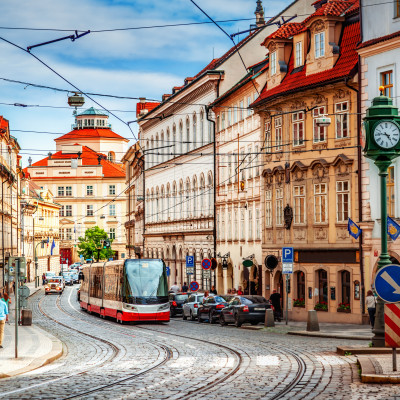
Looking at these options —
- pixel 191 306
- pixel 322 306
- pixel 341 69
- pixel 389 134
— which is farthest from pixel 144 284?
pixel 389 134

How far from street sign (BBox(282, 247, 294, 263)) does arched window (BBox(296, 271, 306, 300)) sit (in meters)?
7.32

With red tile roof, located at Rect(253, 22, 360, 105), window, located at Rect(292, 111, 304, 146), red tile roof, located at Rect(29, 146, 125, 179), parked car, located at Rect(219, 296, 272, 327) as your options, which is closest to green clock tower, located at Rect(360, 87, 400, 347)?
parked car, located at Rect(219, 296, 272, 327)

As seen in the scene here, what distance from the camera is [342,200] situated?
41.1 m

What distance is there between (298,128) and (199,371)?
1007 inches

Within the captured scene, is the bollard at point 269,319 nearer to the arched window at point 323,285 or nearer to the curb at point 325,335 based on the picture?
the curb at point 325,335

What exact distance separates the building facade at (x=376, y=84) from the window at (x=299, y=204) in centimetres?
520

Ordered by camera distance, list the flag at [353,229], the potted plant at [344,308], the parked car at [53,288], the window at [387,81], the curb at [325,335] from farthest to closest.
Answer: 1. the parked car at [53,288]
2. the potted plant at [344,308]
3. the flag at [353,229]
4. the window at [387,81]
5. the curb at [325,335]

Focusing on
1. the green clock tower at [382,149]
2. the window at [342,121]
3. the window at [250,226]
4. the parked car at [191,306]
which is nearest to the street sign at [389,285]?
the green clock tower at [382,149]

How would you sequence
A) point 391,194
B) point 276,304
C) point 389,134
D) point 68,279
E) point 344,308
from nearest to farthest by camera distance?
point 389,134 → point 391,194 → point 344,308 → point 276,304 → point 68,279

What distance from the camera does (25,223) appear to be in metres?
122

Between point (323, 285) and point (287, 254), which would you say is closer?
point (287, 254)

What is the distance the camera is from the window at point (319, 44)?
43.1m

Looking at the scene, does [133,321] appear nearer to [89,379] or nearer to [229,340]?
[229,340]

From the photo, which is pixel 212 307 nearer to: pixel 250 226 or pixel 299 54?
pixel 250 226
